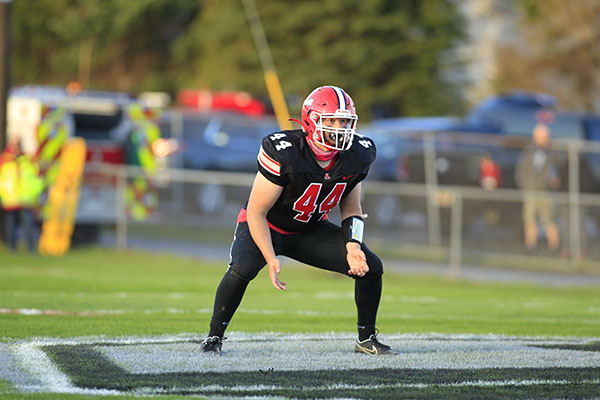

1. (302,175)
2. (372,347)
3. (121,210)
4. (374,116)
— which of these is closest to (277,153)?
(302,175)

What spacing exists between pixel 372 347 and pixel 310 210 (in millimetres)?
1001

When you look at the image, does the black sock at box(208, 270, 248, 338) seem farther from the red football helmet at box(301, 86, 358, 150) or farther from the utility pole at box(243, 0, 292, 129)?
the utility pole at box(243, 0, 292, 129)

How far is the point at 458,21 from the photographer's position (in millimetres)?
36062

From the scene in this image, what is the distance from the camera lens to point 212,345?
261 inches

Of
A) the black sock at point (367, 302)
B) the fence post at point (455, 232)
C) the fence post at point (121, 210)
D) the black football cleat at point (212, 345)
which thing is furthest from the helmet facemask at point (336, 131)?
the fence post at point (121, 210)

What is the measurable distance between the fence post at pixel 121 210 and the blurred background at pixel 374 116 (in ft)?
0.13

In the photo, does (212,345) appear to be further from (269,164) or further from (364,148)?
(364,148)

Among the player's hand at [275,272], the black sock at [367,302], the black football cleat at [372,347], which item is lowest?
the black football cleat at [372,347]

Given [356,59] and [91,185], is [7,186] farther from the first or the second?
[356,59]

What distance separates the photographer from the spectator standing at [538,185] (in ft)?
53.5

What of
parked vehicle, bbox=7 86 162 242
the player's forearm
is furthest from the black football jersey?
parked vehicle, bbox=7 86 162 242

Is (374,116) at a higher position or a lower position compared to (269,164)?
lower

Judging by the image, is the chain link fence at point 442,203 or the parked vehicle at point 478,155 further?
the parked vehicle at point 478,155

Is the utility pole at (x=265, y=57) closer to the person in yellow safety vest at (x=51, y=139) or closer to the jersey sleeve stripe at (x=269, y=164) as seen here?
the person in yellow safety vest at (x=51, y=139)
